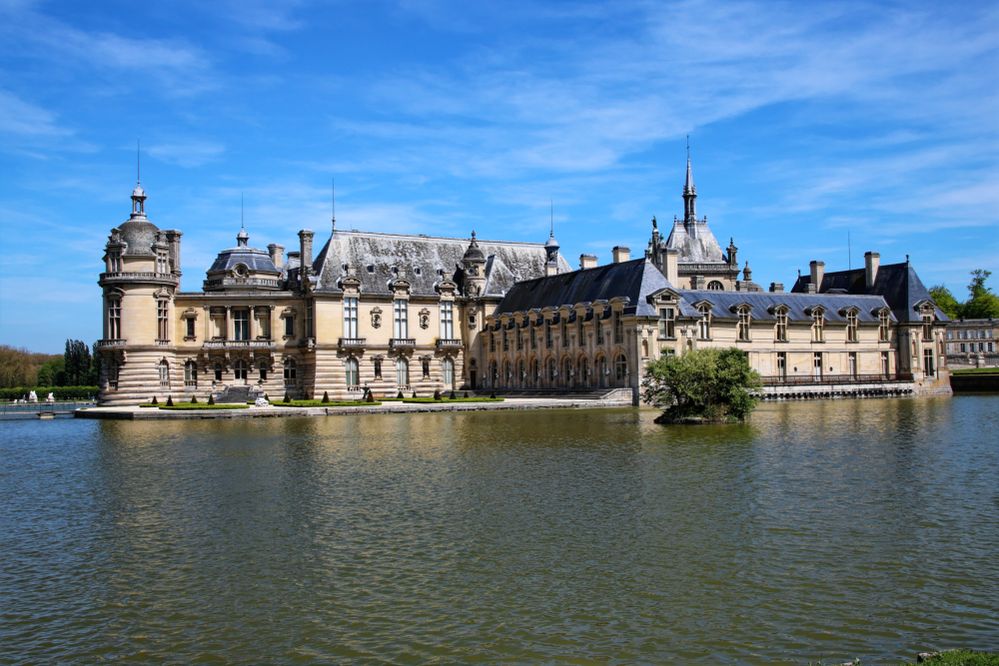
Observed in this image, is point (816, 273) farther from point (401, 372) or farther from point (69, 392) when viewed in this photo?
point (69, 392)

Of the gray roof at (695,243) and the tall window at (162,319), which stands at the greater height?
the gray roof at (695,243)

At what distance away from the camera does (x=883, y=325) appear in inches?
3091

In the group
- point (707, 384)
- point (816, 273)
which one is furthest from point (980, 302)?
point (707, 384)

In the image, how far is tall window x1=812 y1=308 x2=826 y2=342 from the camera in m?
75.8

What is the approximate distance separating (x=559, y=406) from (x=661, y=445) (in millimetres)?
26553

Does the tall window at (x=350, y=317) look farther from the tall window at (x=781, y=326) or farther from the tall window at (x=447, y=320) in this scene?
the tall window at (x=781, y=326)

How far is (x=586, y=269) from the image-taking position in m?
73.7

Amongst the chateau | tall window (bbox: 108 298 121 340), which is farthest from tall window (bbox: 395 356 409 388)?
tall window (bbox: 108 298 121 340)

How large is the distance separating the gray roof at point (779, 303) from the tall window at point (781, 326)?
0.41m

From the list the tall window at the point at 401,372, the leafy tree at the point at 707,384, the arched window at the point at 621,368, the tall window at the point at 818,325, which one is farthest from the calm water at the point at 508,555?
the tall window at the point at 401,372

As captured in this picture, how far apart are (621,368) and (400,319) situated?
67.2ft

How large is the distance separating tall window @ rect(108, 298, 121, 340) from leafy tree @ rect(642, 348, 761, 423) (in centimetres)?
3968

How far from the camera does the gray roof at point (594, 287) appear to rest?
214 ft

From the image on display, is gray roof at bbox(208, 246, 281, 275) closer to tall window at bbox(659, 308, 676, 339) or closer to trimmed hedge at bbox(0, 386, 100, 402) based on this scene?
trimmed hedge at bbox(0, 386, 100, 402)
